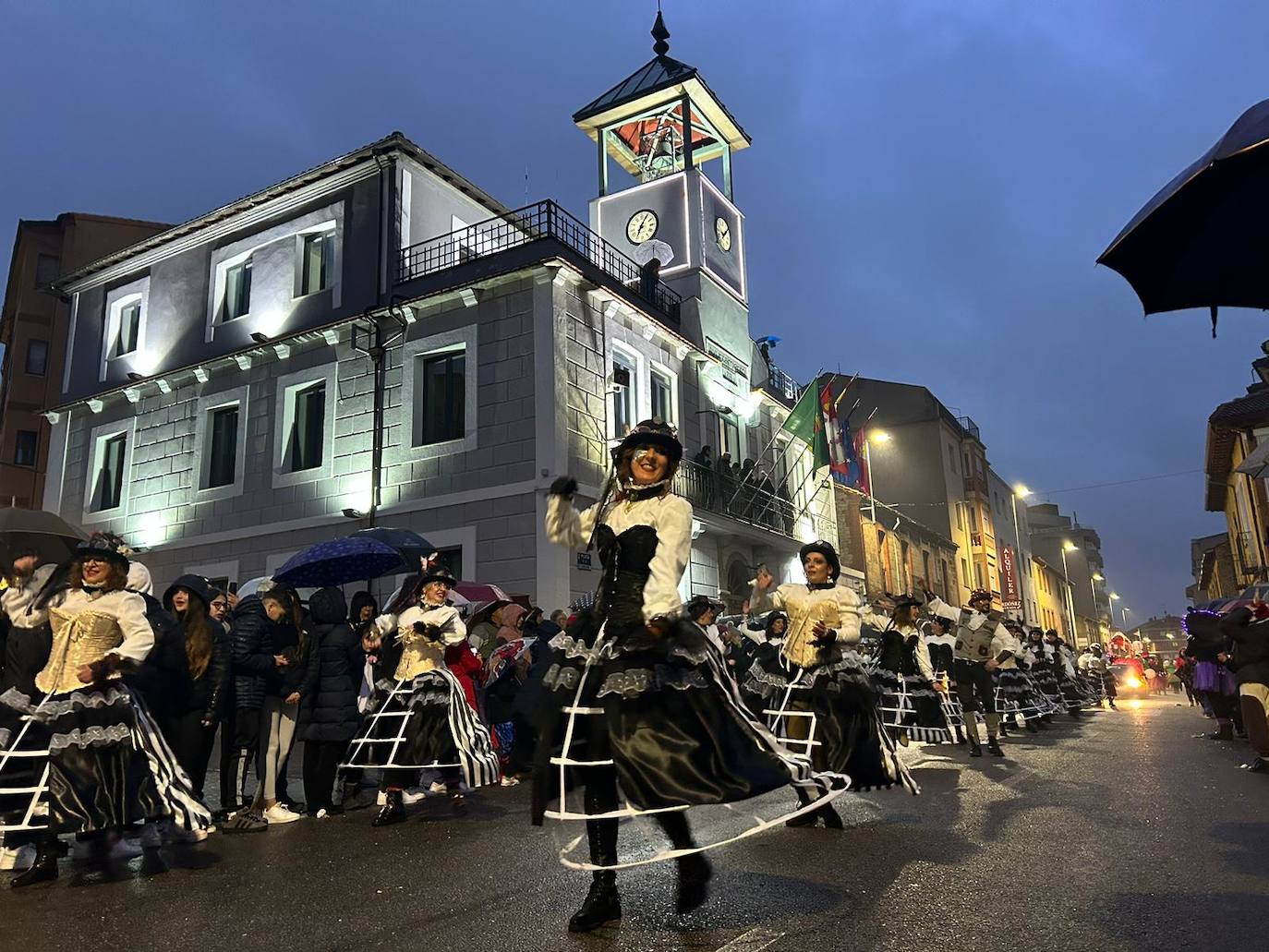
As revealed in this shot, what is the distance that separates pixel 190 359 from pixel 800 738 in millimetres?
20786

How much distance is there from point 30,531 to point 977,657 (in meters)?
11.7

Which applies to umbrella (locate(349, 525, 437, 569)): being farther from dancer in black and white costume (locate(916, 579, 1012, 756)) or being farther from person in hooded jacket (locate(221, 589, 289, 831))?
dancer in black and white costume (locate(916, 579, 1012, 756))

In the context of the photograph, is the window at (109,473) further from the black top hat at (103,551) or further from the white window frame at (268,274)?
the black top hat at (103,551)

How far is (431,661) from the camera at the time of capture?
763cm

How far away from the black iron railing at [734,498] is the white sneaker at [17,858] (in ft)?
45.2

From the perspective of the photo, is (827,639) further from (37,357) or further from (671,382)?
(37,357)

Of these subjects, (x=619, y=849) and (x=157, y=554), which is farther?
(x=157, y=554)

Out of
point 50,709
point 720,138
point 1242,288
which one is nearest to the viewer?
point 1242,288

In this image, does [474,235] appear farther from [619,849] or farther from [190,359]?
[619,849]

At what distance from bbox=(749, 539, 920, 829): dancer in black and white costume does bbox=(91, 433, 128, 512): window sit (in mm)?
21749

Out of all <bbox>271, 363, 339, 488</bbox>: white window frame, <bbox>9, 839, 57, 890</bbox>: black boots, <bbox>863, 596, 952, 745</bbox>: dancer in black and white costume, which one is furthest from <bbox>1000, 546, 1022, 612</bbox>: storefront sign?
<bbox>9, 839, 57, 890</bbox>: black boots

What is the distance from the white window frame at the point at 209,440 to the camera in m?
21.2

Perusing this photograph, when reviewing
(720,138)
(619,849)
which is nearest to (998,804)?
(619,849)

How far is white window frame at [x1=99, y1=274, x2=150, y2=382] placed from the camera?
24156 mm
